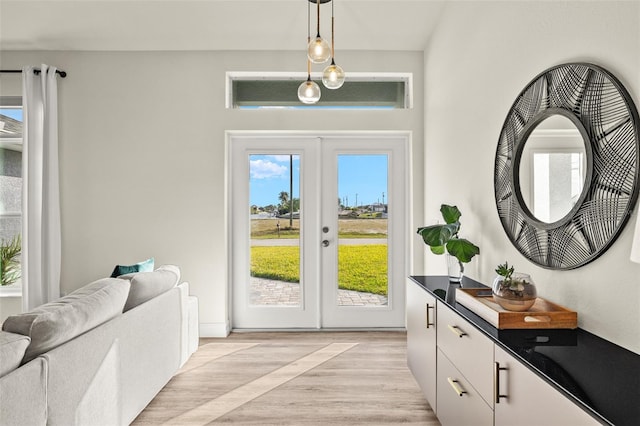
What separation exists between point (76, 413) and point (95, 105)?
125 inches

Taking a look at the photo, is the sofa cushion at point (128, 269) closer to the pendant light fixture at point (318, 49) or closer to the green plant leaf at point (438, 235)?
the pendant light fixture at point (318, 49)

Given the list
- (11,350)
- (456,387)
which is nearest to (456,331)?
(456,387)

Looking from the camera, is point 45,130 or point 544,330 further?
point 45,130

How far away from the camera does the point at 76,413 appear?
1.60 m

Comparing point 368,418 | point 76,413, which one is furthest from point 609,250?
point 76,413

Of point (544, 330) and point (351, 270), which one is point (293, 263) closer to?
point (351, 270)

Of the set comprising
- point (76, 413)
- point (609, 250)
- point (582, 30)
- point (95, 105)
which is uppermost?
point (95, 105)

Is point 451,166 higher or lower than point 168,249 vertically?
higher

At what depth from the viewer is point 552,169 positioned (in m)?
1.73

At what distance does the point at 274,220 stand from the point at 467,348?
264 cm

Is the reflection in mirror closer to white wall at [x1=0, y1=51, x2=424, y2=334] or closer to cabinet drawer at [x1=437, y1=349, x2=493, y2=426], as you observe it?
cabinet drawer at [x1=437, y1=349, x2=493, y2=426]

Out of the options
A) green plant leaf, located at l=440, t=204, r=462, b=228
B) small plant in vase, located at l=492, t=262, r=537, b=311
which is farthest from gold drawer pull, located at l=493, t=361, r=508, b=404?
green plant leaf, located at l=440, t=204, r=462, b=228

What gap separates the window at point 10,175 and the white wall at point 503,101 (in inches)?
160

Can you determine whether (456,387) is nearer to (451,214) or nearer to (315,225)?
(451,214)
